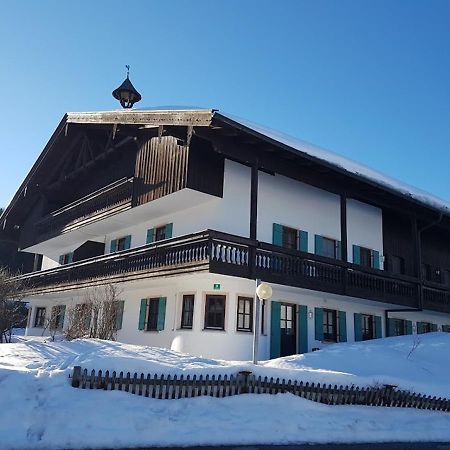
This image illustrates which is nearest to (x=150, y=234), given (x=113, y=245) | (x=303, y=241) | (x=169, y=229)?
(x=169, y=229)

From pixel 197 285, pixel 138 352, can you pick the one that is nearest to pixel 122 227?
pixel 197 285

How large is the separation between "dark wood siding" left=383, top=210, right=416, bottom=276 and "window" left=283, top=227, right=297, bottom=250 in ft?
18.0

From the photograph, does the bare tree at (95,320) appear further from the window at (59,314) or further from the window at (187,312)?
the window at (59,314)

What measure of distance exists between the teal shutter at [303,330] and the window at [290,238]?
7.02 feet

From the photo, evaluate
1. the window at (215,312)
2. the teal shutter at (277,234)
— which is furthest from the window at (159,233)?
the teal shutter at (277,234)

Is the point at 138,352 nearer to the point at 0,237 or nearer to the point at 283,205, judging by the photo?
the point at 283,205

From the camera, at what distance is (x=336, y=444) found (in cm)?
815

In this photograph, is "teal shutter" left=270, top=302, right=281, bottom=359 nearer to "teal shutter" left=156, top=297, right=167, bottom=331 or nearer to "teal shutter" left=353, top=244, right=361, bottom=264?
"teal shutter" left=156, top=297, right=167, bottom=331

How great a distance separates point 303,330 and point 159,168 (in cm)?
726

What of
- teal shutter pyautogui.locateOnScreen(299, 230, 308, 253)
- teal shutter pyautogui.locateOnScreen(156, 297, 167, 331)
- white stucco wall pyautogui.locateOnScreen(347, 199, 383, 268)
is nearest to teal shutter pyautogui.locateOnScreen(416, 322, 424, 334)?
white stucco wall pyautogui.locateOnScreen(347, 199, 383, 268)

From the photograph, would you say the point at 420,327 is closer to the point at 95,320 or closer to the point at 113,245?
the point at 113,245

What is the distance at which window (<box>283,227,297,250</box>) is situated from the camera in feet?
57.2

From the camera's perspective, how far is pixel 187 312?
15.9 metres

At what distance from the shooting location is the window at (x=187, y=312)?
1573cm
